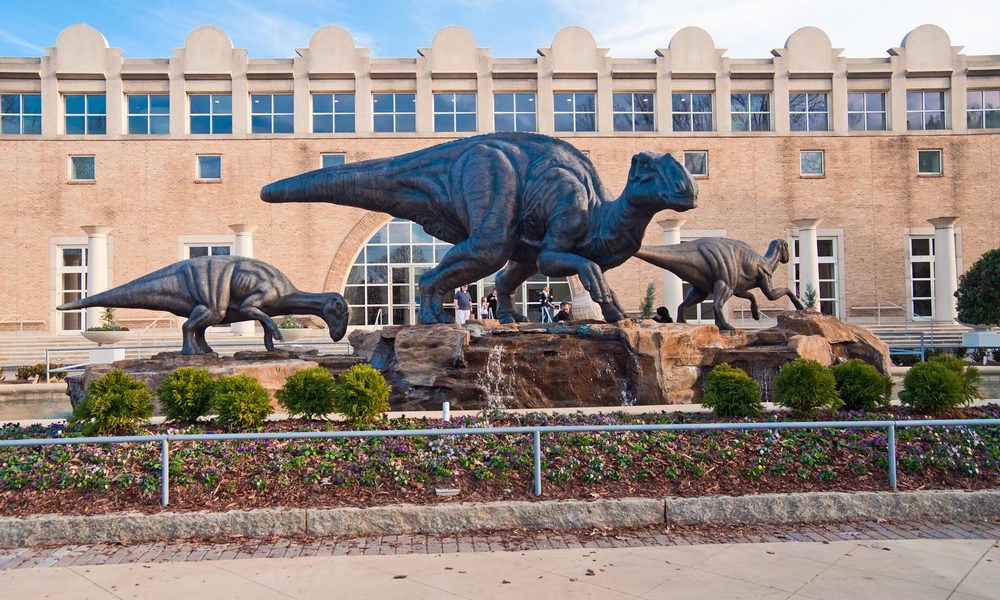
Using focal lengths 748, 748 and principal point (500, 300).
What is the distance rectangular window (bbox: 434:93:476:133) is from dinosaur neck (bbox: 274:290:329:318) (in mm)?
20766

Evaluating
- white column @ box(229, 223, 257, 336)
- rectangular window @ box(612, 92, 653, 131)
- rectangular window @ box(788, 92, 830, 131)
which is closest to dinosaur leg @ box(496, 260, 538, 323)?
white column @ box(229, 223, 257, 336)

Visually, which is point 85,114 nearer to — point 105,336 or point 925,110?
point 105,336

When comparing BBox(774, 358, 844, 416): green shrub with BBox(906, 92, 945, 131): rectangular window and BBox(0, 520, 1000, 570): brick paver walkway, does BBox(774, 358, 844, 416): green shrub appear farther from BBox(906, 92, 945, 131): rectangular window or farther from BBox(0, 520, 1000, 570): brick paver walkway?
BBox(906, 92, 945, 131): rectangular window

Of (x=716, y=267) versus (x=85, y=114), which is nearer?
(x=716, y=267)

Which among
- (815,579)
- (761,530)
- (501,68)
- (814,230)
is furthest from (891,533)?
(501,68)

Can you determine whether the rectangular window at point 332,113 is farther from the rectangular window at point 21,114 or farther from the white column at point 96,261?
the rectangular window at point 21,114

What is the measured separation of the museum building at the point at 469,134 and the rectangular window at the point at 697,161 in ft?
0.22

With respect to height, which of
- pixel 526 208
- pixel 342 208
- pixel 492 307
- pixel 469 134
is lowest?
pixel 492 307

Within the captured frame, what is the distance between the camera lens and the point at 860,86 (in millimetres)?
32656

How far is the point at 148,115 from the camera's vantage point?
3147 cm

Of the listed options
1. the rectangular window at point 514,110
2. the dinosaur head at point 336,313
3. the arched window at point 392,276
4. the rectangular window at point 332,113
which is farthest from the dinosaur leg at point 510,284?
the rectangular window at point 332,113

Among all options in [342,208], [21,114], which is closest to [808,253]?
[342,208]

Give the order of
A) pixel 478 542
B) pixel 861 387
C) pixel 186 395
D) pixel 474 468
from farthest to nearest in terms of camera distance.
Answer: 1. pixel 861 387
2. pixel 186 395
3. pixel 474 468
4. pixel 478 542

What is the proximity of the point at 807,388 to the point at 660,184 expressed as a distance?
341 centimetres
